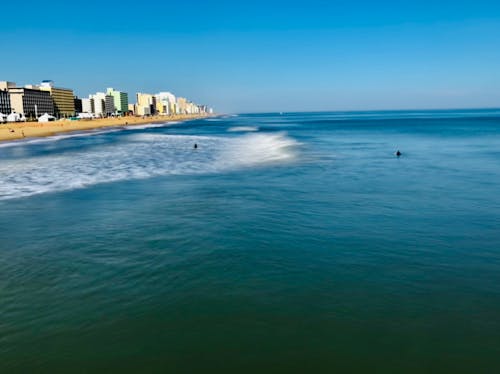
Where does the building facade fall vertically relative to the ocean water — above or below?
above

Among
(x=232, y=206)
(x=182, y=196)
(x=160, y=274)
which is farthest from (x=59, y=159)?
(x=160, y=274)

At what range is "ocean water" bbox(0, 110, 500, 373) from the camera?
27.0 feet

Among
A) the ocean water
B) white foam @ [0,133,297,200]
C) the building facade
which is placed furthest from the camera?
the building facade

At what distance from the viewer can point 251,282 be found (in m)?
11.5

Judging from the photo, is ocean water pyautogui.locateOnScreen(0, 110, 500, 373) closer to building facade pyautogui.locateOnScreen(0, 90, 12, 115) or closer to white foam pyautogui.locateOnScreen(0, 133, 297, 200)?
white foam pyautogui.locateOnScreen(0, 133, 297, 200)

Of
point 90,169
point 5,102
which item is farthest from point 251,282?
point 5,102

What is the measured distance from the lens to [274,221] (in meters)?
17.7

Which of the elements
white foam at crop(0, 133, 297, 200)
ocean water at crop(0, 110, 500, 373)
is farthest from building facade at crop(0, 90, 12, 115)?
ocean water at crop(0, 110, 500, 373)

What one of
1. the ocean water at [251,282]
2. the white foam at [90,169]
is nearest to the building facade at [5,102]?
the white foam at [90,169]

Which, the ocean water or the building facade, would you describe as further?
the building facade

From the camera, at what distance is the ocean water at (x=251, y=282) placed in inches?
324

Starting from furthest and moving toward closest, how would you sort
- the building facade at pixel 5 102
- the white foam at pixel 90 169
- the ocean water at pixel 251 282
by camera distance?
1. the building facade at pixel 5 102
2. the white foam at pixel 90 169
3. the ocean water at pixel 251 282

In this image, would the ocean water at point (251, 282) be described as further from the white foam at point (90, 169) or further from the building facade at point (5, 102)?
the building facade at point (5, 102)

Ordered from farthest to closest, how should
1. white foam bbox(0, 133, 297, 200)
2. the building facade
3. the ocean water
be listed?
the building facade → white foam bbox(0, 133, 297, 200) → the ocean water
